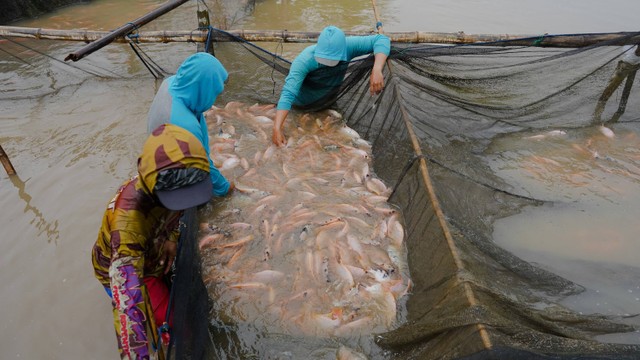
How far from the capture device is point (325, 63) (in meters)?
5.00

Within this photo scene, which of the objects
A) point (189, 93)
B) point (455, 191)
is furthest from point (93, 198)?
point (455, 191)

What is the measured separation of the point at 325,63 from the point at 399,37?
189 centimetres

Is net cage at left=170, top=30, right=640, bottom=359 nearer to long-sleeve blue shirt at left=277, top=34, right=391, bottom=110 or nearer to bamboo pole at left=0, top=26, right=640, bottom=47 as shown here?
bamboo pole at left=0, top=26, right=640, bottom=47

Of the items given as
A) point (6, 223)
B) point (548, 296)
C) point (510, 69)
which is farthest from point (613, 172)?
point (6, 223)

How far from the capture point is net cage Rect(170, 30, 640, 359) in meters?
2.28

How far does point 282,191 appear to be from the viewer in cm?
455

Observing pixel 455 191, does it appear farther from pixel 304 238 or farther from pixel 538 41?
pixel 538 41

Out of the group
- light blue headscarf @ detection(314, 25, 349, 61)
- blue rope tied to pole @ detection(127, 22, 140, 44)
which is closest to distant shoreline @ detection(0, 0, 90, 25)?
blue rope tied to pole @ detection(127, 22, 140, 44)

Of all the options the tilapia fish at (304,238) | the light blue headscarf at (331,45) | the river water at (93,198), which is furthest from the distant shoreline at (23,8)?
the light blue headscarf at (331,45)

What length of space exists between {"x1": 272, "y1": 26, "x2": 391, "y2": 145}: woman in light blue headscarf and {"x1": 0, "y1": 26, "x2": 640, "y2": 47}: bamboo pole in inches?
41.6

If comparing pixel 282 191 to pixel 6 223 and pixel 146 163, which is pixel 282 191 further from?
pixel 6 223

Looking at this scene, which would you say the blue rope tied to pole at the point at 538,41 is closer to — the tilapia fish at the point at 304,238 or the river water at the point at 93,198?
the river water at the point at 93,198

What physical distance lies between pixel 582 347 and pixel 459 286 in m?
0.76

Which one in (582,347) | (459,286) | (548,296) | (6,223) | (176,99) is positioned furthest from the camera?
(6,223)
